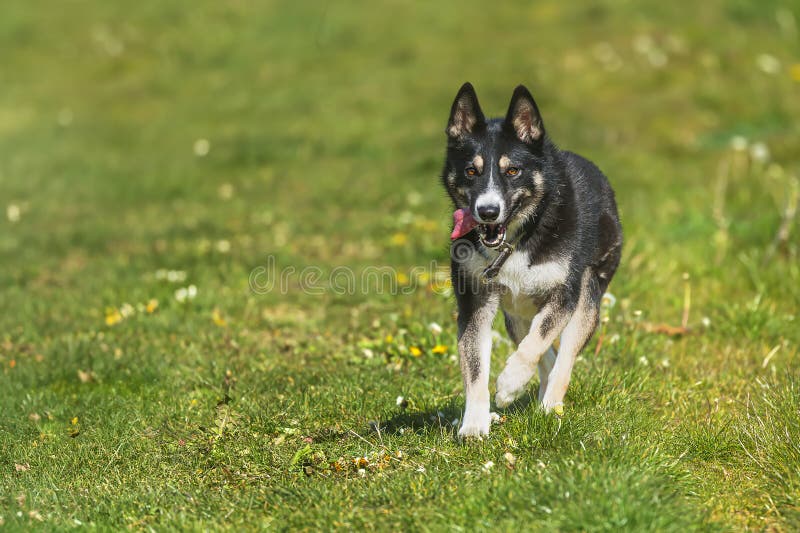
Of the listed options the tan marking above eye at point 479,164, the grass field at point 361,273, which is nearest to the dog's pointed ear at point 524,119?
the tan marking above eye at point 479,164

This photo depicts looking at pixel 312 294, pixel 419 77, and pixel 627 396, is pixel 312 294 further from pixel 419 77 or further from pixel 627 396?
pixel 419 77

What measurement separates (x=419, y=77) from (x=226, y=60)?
4573 mm

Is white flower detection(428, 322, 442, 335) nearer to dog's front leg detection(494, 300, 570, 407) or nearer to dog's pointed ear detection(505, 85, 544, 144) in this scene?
dog's front leg detection(494, 300, 570, 407)

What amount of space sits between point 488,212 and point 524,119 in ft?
2.59

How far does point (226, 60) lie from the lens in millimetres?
17625

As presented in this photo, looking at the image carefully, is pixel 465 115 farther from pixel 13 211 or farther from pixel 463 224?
pixel 13 211

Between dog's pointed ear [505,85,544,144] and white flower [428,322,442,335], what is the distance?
6.24 feet

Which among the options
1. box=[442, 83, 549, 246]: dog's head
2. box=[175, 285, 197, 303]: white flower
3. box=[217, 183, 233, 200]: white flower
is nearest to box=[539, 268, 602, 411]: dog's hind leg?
box=[442, 83, 549, 246]: dog's head

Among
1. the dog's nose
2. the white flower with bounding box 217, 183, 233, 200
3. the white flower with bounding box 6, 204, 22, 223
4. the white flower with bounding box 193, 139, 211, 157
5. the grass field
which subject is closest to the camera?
the grass field

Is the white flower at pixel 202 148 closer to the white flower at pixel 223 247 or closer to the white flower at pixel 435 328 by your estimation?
the white flower at pixel 223 247

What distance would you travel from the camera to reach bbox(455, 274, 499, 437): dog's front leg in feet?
16.5

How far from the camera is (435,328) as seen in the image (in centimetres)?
670

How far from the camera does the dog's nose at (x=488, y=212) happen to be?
15.8 ft

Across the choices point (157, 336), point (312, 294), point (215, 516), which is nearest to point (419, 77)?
point (312, 294)
